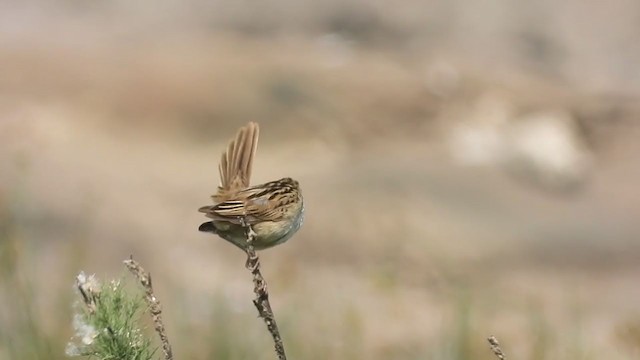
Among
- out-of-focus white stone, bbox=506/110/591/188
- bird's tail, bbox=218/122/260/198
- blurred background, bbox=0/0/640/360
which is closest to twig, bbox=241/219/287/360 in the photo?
bird's tail, bbox=218/122/260/198

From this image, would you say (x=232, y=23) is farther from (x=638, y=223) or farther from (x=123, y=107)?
(x=638, y=223)

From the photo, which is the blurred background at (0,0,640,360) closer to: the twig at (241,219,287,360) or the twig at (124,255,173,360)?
the twig at (241,219,287,360)

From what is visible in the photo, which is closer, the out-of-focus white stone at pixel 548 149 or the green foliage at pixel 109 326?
the green foliage at pixel 109 326

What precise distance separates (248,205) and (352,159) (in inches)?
304

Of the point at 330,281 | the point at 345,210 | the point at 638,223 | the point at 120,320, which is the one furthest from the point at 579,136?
the point at 120,320

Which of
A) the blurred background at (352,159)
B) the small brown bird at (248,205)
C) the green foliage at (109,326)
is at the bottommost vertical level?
the green foliage at (109,326)

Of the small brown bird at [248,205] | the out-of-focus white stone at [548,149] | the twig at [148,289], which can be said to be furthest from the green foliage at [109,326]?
the out-of-focus white stone at [548,149]

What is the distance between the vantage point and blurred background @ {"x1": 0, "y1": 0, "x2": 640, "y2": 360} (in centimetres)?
538

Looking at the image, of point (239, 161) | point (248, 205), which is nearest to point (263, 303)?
point (248, 205)

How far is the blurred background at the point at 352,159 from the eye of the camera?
538 centimetres

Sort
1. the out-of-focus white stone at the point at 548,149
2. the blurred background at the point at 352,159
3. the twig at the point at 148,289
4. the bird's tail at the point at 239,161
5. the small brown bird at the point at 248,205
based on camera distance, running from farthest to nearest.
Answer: the out-of-focus white stone at the point at 548,149 < the blurred background at the point at 352,159 < the bird's tail at the point at 239,161 < the small brown bird at the point at 248,205 < the twig at the point at 148,289

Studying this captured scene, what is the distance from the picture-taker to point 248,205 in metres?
1.70

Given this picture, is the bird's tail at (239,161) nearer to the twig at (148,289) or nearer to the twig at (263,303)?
the twig at (263,303)

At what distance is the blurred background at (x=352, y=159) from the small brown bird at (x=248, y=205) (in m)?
1.34
